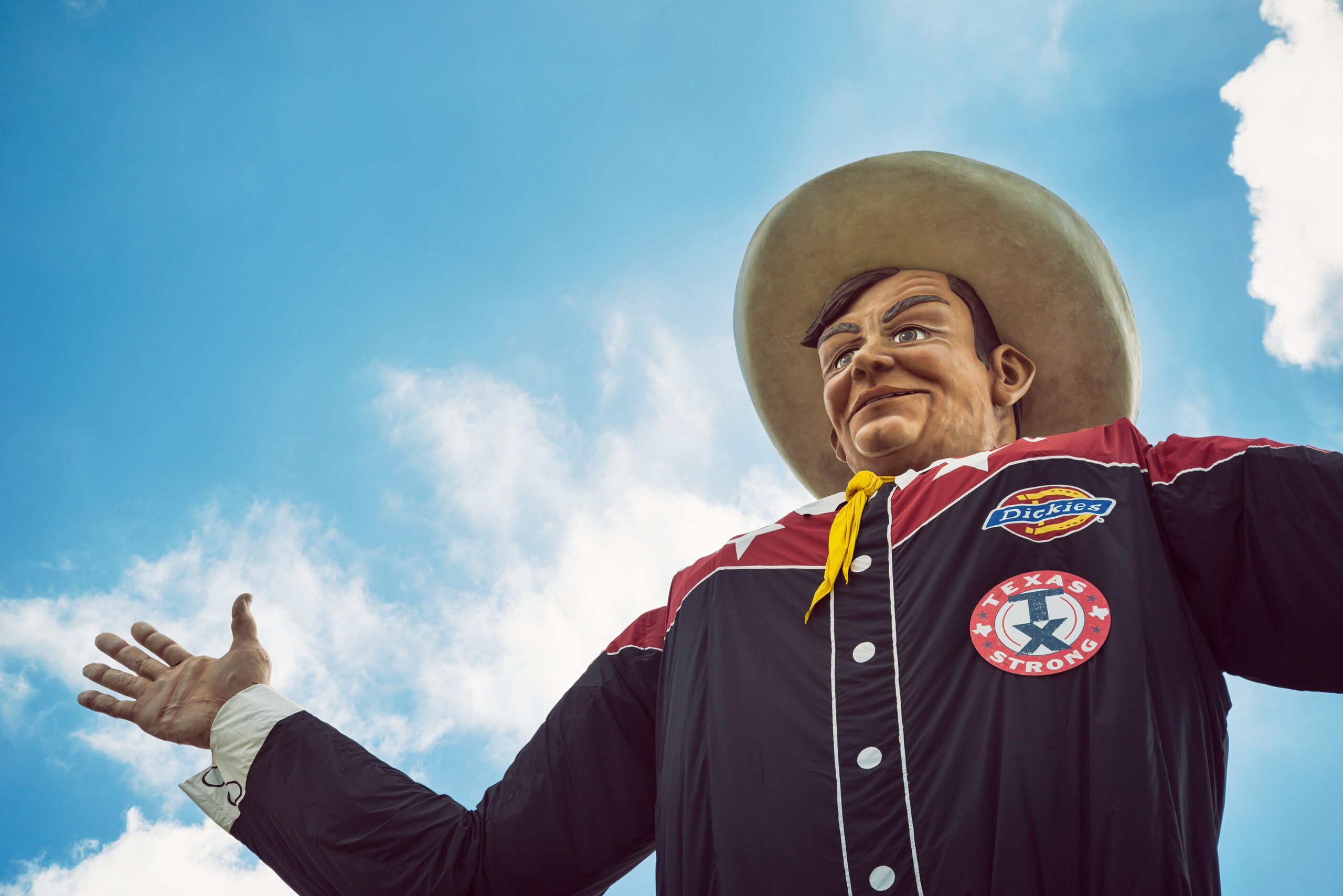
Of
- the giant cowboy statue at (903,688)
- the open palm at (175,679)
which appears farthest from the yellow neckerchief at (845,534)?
the open palm at (175,679)

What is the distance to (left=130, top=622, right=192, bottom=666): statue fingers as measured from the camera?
4219 millimetres

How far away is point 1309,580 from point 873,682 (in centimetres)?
111

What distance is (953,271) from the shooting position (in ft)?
16.5

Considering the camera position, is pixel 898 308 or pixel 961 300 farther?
pixel 961 300

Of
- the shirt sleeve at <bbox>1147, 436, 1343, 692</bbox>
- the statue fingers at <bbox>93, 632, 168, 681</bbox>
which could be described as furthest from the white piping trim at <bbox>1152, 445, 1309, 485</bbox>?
the statue fingers at <bbox>93, 632, 168, 681</bbox>

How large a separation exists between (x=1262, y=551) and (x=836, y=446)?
2.33 m

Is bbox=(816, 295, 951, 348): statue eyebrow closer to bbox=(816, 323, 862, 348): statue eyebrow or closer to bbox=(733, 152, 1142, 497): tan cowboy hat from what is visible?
bbox=(816, 323, 862, 348): statue eyebrow

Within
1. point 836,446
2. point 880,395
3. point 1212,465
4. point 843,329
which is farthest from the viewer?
point 836,446

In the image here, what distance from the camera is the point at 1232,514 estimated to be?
10.2 ft

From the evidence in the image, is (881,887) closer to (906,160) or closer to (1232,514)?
(1232,514)

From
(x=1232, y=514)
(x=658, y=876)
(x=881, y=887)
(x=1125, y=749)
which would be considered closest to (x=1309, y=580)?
(x=1232, y=514)

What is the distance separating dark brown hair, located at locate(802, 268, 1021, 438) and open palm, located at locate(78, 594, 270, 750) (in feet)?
8.45

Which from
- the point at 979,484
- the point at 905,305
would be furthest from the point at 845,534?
the point at 905,305

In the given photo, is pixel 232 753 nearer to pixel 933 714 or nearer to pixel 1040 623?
pixel 933 714
